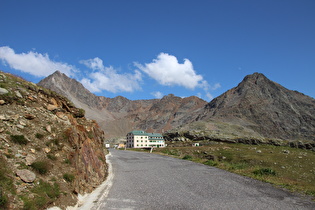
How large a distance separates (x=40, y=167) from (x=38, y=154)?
1.18 metres

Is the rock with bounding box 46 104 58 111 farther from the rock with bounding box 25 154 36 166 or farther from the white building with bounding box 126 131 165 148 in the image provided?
the white building with bounding box 126 131 165 148

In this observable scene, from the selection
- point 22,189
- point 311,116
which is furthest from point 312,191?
point 311,116

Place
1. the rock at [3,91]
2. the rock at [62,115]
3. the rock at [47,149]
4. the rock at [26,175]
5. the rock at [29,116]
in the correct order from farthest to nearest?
the rock at [62,115]
the rock at [3,91]
the rock at [29,116]
the rock at [47,149]
the rock at [26,175]

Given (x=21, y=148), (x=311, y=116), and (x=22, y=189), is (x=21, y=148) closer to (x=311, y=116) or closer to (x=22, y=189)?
(x=22, y=189)

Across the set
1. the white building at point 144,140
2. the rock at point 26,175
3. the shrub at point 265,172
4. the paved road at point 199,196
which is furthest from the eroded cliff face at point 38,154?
the white building at point 144,140

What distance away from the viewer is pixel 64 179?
1084 cm

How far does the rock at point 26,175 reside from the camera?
9.06 metres

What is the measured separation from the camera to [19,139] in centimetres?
1105

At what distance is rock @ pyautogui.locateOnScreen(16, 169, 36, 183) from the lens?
9.06 m

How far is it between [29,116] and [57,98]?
17.4 ft

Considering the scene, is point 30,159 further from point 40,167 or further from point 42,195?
point 42,195

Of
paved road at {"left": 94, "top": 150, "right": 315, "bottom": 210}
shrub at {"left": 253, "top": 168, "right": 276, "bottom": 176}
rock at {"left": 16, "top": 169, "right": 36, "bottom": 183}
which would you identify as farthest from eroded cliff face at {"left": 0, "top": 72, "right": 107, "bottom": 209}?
shrub at {"left": 253, "top": 168, "right": 276, "bottom": 176}

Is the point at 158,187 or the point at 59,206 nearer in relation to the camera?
the point at 59,206

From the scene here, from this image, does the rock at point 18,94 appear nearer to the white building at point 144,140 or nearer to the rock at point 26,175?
the rock at point 26,175
